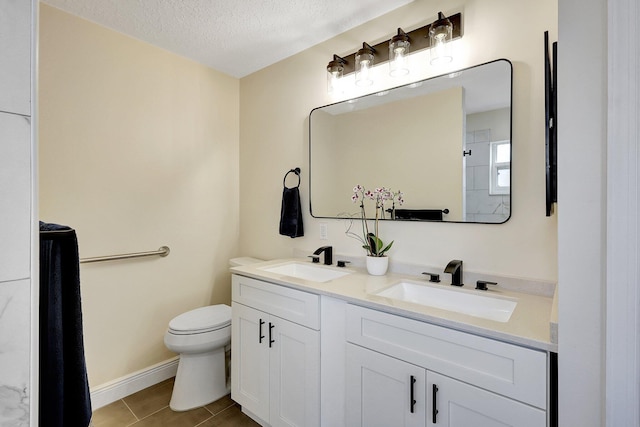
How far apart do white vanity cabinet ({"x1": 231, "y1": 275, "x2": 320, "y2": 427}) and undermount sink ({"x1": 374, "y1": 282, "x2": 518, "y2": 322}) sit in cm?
42

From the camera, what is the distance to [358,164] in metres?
1.99

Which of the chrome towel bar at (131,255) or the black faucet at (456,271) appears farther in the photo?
the chrome towel bar at (131,255)

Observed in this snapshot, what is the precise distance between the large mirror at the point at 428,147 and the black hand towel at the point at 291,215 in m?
0.17

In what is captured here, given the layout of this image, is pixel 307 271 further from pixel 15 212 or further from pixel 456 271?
pixel 15 212

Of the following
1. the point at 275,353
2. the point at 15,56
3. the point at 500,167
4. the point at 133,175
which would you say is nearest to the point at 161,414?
the point at 275,353

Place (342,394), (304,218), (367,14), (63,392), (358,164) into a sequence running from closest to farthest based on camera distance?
(63,392), (342,394), (367,14), (358,164), (304,218)

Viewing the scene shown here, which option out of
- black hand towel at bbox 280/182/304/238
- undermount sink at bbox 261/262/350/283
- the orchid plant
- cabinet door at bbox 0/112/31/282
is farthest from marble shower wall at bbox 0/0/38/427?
black hand towel at bbox 280/182/304/238

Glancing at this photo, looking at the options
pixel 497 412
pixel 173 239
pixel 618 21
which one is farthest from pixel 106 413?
pixel 618 21

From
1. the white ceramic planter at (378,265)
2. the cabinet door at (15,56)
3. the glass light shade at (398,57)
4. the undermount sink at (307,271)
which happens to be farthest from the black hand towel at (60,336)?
the glass light shade at (398,57)

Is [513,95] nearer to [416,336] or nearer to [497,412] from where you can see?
[416,336]

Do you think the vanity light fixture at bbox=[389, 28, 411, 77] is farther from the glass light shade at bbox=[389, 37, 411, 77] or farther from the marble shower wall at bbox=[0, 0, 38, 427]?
the marble shower wall at bbox=[0, 0, 38, 427]

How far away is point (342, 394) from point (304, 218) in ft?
3.95

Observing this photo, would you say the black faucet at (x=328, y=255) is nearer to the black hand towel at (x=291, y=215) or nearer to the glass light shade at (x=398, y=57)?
the black hand towel at (x=291, y=215)

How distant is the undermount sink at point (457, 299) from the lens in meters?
1.32
